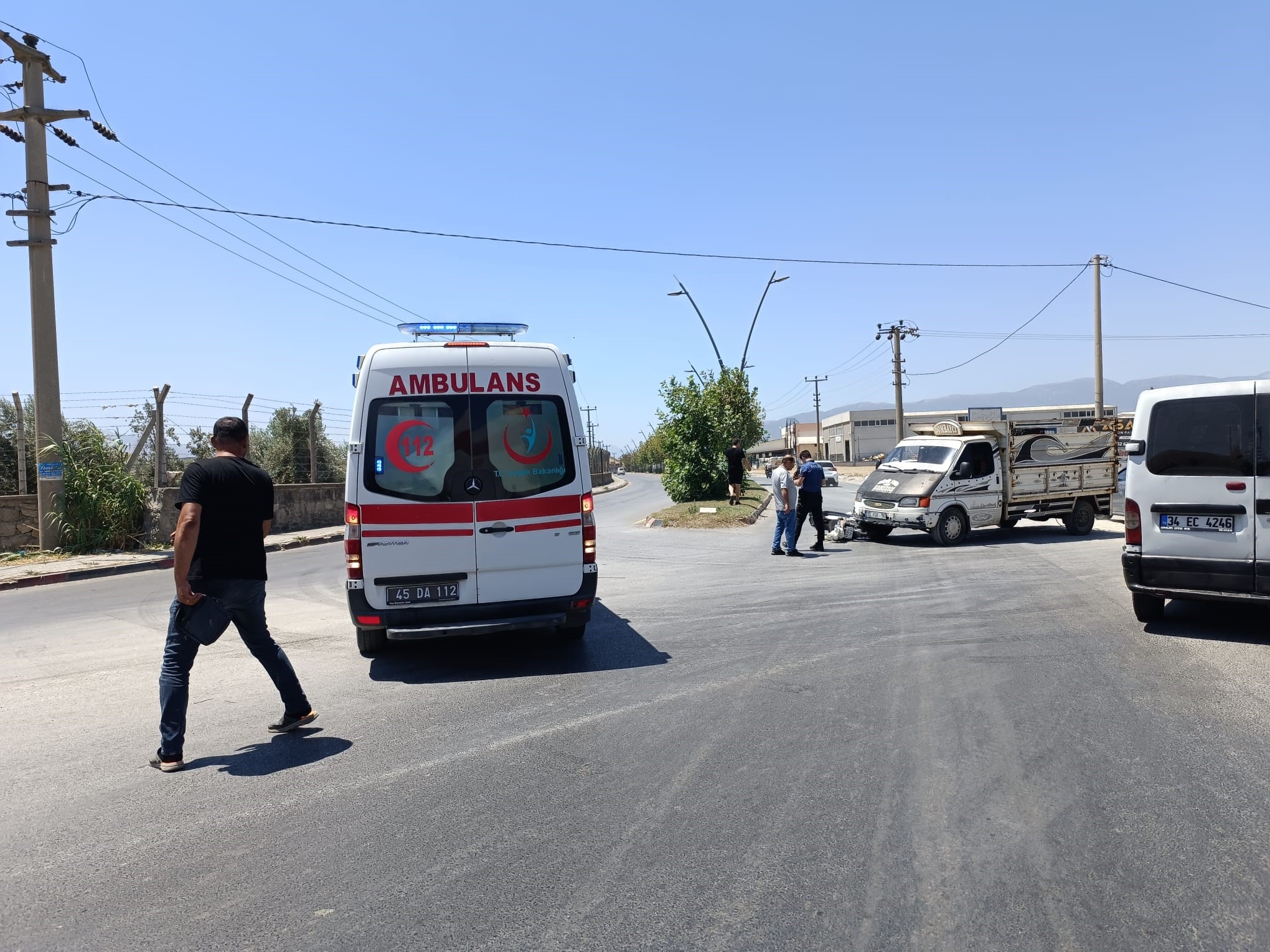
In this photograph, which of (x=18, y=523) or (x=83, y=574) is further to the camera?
(x=18, y=523)


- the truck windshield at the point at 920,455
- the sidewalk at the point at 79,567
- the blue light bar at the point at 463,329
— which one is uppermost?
the blue light bar at the point at 463,329

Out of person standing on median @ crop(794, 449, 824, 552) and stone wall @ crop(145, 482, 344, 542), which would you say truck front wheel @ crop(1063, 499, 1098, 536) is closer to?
person standing on median @ crop(794, 449, 824, 552)

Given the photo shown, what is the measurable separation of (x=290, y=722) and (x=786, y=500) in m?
10.1

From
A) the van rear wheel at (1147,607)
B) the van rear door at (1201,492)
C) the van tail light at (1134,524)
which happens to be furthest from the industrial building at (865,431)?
the van rear door at (1201,492)

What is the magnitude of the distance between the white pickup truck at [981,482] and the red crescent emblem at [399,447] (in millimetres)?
10948

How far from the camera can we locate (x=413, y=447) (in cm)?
681

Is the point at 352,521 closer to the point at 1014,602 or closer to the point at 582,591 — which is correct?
the point at 582,591

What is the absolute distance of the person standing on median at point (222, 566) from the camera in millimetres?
4770

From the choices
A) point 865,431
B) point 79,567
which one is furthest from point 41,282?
point 865,431

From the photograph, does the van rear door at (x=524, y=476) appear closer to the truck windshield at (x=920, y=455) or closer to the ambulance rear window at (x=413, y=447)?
the ambulance rear window at (x=413, y=447)

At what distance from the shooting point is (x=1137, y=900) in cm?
312

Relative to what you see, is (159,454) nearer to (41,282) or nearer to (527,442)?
(41,282)

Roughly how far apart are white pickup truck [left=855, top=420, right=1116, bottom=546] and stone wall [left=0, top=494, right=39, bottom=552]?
50.1ft

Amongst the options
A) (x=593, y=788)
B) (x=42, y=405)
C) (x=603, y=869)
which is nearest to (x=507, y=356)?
(x=593, y=788)
